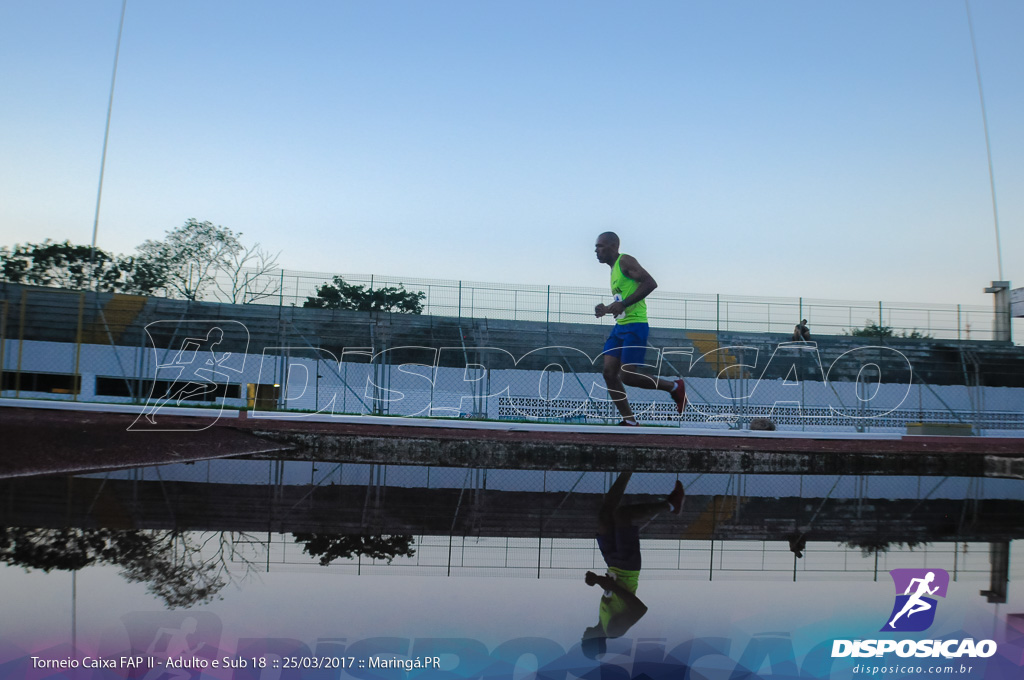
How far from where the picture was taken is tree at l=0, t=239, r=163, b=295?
24.2m

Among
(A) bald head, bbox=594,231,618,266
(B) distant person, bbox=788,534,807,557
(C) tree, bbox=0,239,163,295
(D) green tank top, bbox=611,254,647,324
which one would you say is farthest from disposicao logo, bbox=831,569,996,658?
(C) tree, bbox=0,239,163,295

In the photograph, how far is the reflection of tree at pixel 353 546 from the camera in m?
3.48

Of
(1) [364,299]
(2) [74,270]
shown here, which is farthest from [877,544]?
(2) [74,270]

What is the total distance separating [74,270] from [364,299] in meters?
15.3

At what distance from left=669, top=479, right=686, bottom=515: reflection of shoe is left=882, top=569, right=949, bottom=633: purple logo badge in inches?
72.6

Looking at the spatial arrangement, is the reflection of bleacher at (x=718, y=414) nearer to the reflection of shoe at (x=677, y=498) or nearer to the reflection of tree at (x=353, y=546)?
the reflection of shoe at (x=677, y=498)

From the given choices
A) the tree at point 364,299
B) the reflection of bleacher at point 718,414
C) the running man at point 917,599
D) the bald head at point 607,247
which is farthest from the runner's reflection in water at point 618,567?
the tree at point 364,299

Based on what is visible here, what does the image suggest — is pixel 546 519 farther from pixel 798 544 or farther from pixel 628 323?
pixel 628 323

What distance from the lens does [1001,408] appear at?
2216cm

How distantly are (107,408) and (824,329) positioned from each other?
58.3 ft

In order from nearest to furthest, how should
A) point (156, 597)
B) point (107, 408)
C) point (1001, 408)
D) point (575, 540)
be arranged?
point (156, 597)
point (575, 540)
point (107, 408)
point (1001, 408)

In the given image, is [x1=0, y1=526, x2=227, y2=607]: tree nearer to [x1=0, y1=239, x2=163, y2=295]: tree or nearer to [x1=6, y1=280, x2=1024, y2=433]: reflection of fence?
[x1=6, y1=280, x2=1024, y2=433]: reflection of fence

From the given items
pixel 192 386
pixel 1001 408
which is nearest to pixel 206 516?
pixel 192 386

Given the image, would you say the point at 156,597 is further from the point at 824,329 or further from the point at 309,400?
the point at 824,329
